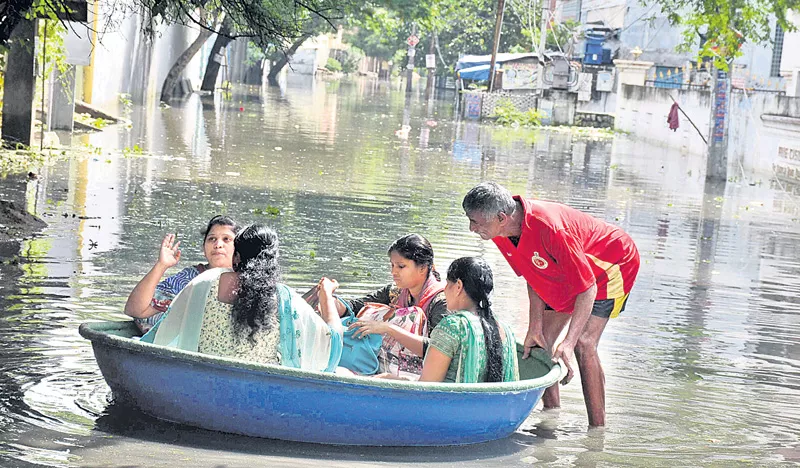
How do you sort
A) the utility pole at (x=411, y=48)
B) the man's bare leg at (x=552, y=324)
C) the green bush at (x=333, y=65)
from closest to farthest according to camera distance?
the man's bare leg at (x=552, y=324)
the utility pole at (x=411, y=48)
the green bush at (x=333, y=65)

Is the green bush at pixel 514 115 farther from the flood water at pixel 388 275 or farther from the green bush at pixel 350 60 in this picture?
the green bush at pixel 350 60

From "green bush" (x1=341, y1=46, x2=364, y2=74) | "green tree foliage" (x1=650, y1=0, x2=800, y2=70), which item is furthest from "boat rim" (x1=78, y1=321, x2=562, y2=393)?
"green bush" (x1=341, y1=46, x2=364, y2=74)

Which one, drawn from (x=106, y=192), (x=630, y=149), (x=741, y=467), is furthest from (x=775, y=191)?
(x=741, y=467)

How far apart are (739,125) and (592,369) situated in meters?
24.0

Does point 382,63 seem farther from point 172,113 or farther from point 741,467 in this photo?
point 741,467

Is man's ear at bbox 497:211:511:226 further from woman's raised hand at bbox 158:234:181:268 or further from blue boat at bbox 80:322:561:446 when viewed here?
woman's raised hand at bbox 158:234:181:268

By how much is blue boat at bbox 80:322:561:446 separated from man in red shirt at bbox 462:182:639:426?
0.56m

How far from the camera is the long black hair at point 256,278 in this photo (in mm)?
6277

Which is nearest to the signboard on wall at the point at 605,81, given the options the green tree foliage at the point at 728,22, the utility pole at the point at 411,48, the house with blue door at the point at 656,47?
the house with blue door at the point at 656,47

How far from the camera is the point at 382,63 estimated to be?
13275 cm

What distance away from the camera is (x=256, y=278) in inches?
247

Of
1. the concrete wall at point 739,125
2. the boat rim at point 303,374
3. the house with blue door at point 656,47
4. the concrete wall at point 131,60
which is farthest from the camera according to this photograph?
the house with blue door at point 656,47

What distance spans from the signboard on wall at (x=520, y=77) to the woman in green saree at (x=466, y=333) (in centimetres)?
4627

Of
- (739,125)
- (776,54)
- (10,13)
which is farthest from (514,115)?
(10,13)
